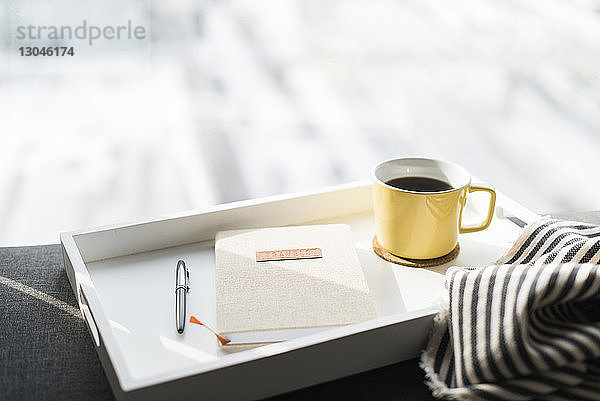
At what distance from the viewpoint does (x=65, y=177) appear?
154 centimetres

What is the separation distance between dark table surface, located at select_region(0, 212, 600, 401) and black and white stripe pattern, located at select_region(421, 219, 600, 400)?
1.5 inches

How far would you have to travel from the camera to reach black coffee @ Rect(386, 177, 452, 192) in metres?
0.80

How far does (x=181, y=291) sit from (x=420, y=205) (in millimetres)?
282

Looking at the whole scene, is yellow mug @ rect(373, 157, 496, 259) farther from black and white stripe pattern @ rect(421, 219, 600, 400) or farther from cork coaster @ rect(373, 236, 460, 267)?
black and white stripe pattern @ rect(421, 219, 600, 400)

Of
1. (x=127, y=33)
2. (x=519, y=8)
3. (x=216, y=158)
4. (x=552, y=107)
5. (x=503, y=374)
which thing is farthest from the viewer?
(x=519, y=8)

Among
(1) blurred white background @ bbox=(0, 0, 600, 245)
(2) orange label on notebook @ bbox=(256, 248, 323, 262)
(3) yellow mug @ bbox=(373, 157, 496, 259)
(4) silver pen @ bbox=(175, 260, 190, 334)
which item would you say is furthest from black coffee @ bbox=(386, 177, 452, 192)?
(1) blurred white background @ bbox=(0, 0, 600, 245)

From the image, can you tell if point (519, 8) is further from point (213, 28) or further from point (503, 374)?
point (503, 374)

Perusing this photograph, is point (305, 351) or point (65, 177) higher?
point (305, 351)

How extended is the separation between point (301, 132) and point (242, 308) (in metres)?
1.17

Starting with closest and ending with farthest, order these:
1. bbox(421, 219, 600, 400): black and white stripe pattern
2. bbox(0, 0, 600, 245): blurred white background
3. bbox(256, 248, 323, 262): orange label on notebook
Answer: bbox(421, 219, 600, 400): black and white stripe pattern, bbox(256, 248, 323, 262): orange label on notebook, bbox(0, 0, 600, 245): blurred white background

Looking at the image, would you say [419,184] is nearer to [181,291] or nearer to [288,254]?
[288,254]

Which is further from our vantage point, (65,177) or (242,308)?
(65,177)

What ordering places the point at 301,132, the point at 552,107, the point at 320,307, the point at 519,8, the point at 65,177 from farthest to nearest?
the point at 519,8, the point at 552,107, the point at 301,132, the point at 65,177, the point at 320,307

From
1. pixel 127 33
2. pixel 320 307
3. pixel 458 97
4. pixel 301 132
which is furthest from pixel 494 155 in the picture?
pixel 127 33
